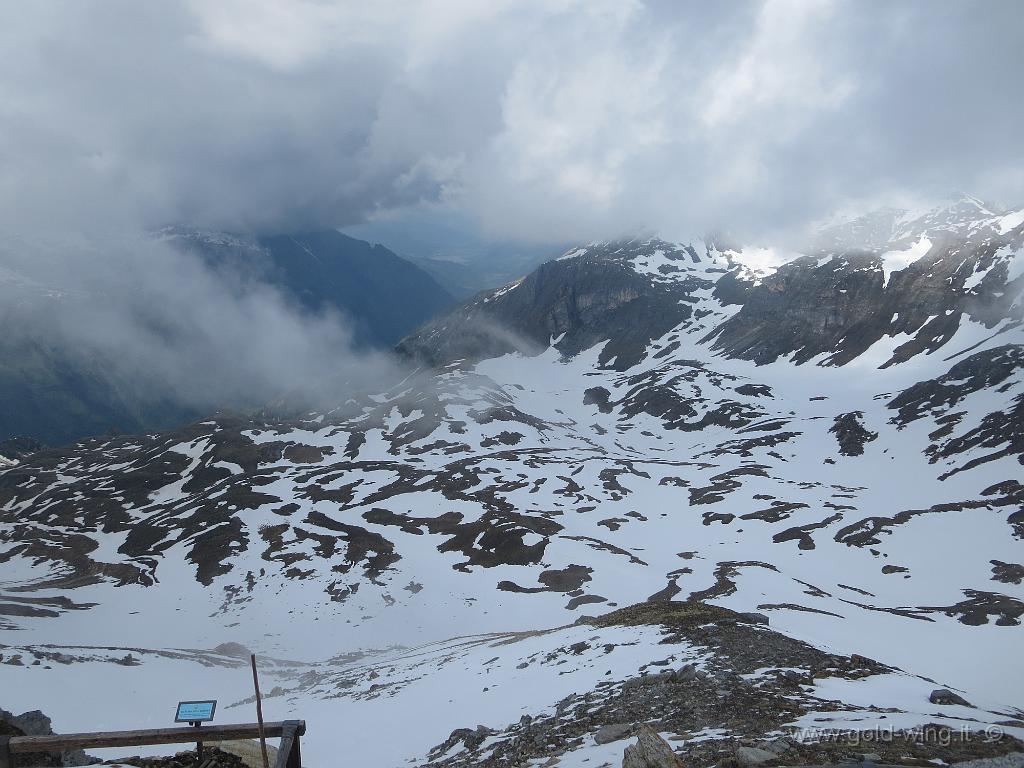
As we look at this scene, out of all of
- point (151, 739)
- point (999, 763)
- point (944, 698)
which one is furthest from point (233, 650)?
point (999, 763)

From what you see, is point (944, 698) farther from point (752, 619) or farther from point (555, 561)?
point (555, 561)

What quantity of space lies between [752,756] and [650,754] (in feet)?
5.85

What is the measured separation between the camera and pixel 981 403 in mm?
122250

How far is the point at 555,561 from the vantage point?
75.1m

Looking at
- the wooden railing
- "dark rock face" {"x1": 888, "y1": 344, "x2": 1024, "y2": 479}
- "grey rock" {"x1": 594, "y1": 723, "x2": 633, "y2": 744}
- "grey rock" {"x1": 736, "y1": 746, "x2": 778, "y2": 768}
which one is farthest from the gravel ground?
"dark rock face" {"x1": 888, "y1": 344, "x2": 1024, "y2": 479}

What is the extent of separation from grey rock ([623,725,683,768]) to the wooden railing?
5631 millimetres

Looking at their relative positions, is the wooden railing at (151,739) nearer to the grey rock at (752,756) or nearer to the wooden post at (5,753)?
the wooden post at (5,753)

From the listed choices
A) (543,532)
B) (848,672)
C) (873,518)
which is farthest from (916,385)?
(848,672)

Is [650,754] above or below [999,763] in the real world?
above

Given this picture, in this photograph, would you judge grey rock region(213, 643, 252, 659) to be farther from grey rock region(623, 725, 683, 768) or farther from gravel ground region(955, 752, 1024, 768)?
gravel ground region(955, 752, 1024, 768)

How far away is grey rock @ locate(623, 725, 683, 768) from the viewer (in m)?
10.7

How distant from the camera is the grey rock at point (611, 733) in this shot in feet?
50.7

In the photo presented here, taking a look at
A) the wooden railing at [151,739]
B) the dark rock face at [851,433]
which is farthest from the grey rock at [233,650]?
the dark rock face at [851,433]

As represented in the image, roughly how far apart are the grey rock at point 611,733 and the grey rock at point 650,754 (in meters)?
3.91
